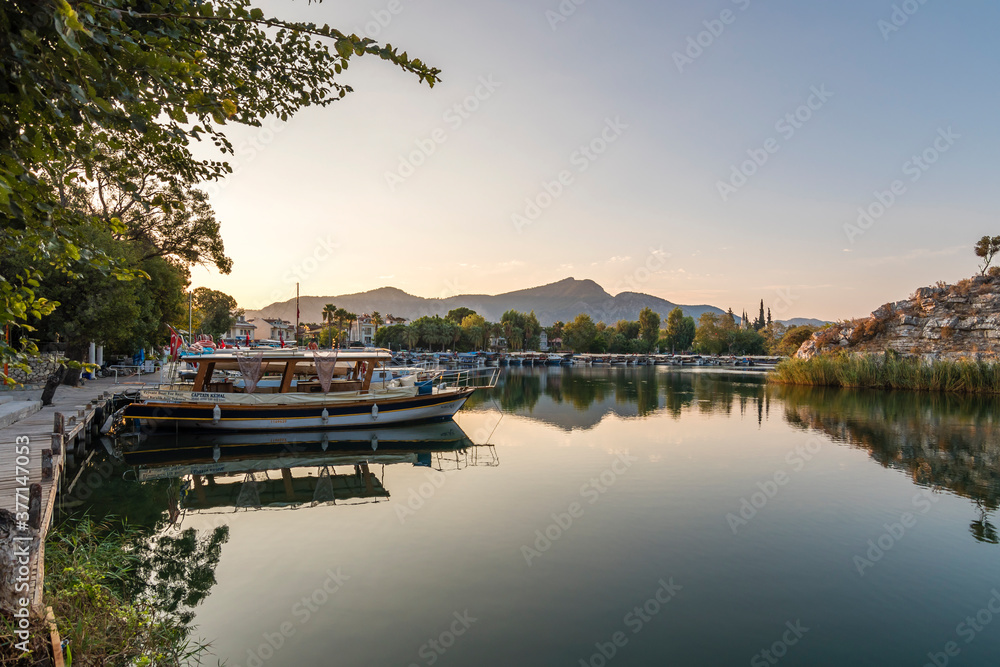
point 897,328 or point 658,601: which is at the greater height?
point 897,328

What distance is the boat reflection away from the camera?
1255cm

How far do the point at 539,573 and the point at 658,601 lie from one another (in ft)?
6.10

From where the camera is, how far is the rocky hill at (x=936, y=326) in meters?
46.5

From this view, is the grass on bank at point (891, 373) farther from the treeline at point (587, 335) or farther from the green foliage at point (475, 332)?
the green foliage at point (475, 332)

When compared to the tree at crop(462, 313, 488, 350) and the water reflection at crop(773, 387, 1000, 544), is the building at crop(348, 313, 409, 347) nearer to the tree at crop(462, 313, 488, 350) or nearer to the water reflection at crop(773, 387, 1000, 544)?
the tree at crop(462, 313, 488, 350)

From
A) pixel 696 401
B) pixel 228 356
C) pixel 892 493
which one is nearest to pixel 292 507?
pixel 228 356

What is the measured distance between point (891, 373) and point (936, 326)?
643 inches

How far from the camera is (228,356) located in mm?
19922

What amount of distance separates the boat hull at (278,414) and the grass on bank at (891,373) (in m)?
35.7

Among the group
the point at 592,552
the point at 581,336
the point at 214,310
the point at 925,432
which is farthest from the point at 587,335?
the point at 592,552

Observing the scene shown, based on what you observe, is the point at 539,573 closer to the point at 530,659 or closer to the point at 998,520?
the point at 530,659

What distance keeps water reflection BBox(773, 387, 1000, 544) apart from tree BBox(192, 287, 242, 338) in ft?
244

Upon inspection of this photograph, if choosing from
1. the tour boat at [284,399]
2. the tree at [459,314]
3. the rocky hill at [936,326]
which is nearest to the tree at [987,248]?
the rocky hill at [936,326]

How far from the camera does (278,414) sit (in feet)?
64.3
